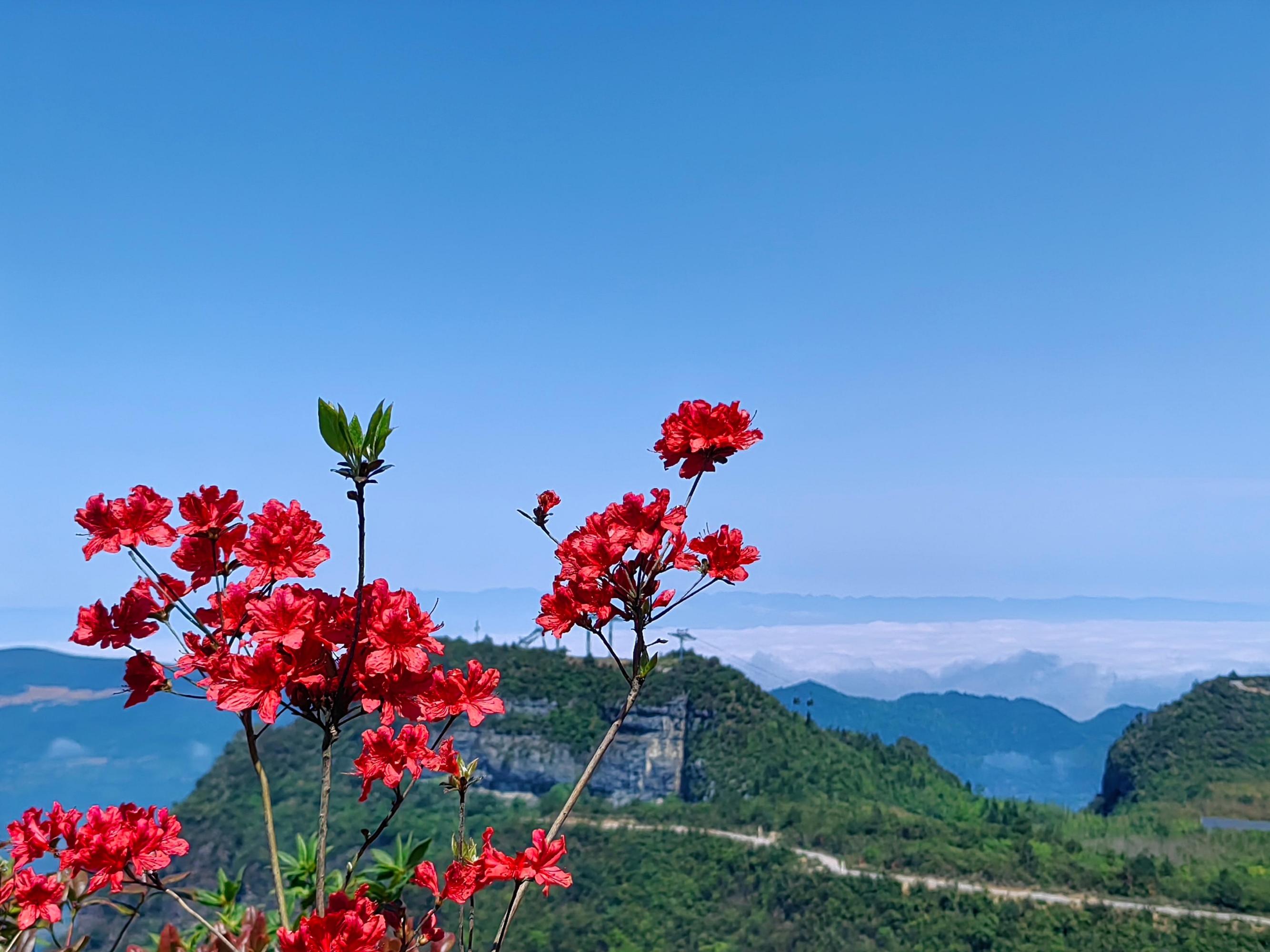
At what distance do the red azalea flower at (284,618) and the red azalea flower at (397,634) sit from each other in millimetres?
110

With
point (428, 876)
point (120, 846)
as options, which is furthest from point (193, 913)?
point (428, 876)

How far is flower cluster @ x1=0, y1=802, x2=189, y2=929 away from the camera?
1.84 metres

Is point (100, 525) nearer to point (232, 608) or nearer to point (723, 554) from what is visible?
point (232, 608)

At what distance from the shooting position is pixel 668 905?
38.3 metres

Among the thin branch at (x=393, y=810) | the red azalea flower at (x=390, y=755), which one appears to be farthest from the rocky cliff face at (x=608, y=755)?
the red azalea flower at (x=390, y=755)

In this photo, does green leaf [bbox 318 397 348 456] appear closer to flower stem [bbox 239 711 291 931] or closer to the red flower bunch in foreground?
the red flower bunch in foreground

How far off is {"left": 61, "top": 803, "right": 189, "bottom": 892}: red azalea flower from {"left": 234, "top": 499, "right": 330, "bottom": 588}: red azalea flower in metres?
0.56

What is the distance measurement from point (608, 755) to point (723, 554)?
178ft

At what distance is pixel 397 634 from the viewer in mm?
1736

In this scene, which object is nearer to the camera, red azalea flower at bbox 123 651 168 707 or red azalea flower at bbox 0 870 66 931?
red azalea flower at bbox 123 651 168 707

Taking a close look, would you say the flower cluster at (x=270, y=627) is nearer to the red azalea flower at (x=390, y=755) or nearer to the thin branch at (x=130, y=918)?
the red azalea flower at (x=390, y=755)

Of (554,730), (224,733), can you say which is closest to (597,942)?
(554,730)

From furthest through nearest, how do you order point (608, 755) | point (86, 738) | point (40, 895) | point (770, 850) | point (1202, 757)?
point (86, 738) → point (1202, 757) → point (608, 755) → point (770, 850) → point (40, 895)

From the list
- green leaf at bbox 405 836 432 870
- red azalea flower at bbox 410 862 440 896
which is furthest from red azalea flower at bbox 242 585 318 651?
green leaf at bbox 405 836 432 870
